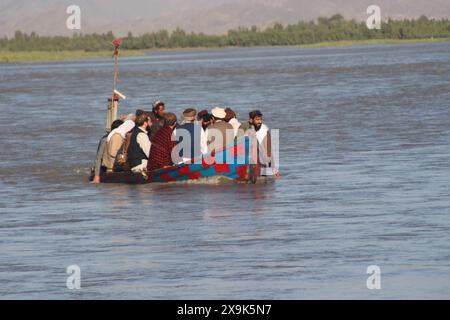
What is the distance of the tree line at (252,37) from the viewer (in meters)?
143

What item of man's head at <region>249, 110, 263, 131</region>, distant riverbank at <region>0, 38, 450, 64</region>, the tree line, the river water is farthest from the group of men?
the tree line

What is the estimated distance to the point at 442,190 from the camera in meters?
22.0

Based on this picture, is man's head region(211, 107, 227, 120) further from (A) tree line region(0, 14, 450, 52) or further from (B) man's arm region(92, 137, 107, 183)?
(A) tree line region(0, 14, 450, 52)

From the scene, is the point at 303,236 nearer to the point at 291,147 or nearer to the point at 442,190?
the point at 442,190

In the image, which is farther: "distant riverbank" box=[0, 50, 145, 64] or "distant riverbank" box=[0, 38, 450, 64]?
"distant riverbank" box=[0, 38, 450, 64]

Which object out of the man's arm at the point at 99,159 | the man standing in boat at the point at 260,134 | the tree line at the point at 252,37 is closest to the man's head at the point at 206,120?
the man standing in boat at the point at 260,134

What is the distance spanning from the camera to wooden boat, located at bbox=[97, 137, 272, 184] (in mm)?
23094

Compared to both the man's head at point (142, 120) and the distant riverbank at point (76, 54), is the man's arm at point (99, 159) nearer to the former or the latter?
the man's head at point (142, 120)

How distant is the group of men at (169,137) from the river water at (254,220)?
0.47 metres

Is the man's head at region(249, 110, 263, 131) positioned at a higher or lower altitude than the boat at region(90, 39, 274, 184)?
higher

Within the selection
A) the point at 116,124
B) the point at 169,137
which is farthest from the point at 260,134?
the point at 116,124

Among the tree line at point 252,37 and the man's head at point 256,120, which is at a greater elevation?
the man's head at point 256,120

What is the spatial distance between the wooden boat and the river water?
0.24 meters

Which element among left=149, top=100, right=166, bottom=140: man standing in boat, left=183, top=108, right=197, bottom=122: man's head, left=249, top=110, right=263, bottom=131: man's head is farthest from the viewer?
left=149, top=100, right=166, bottom=140: man standing in boat
